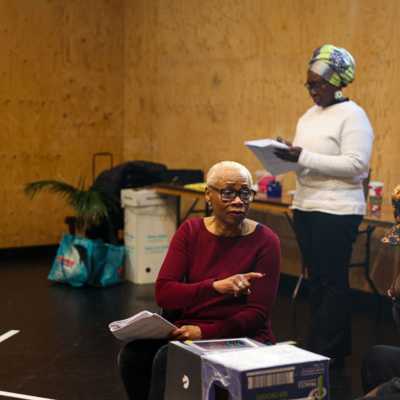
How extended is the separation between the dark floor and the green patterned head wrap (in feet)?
4.81

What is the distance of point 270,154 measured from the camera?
14.1 ft

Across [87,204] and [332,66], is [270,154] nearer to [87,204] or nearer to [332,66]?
[332,66]

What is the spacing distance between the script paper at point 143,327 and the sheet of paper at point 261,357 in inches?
17.6

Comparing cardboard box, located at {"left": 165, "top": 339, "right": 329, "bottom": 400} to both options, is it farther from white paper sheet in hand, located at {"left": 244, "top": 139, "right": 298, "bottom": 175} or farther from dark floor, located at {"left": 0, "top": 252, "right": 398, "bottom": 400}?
white paper sheet in hand, located at {"left": 244, "top": 139, "right": 298, "bottom": 175}

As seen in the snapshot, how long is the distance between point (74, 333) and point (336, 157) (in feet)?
6.55

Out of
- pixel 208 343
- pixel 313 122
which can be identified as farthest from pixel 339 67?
pixel 208 343

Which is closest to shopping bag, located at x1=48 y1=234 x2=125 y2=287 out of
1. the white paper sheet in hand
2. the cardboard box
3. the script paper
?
the white paper sheet in hand

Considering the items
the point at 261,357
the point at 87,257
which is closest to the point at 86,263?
the point at 87,257

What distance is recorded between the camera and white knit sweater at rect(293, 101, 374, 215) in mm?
4027

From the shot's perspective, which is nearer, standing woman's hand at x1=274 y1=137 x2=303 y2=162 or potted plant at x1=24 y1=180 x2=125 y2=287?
standing woman's hand at x1=274 y1=137 x2=303 y2=162

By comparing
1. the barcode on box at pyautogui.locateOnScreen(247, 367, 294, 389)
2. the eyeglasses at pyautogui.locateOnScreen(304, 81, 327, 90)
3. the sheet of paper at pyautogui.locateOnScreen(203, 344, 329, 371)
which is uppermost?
the eyeglasses at pyautogui.locateOnScreen(304, 81, 327, 90)

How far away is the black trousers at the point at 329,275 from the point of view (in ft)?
13.4

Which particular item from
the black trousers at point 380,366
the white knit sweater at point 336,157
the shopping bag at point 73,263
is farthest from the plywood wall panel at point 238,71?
the black trousers at point 380,366

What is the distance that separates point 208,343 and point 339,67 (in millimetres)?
2063
